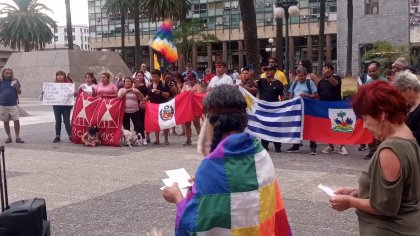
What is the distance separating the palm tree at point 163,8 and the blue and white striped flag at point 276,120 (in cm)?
4035

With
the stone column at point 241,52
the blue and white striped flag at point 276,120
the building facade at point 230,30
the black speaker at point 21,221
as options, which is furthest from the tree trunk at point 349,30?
the black speaker at point 21,221

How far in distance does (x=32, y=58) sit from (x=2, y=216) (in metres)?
27.4

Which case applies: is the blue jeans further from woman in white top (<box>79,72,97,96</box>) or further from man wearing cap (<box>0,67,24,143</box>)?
man wearing cap (<box>0,67,24,143</box>)

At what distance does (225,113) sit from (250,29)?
44.4 ft

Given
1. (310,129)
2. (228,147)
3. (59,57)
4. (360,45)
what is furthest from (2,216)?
(360,45)

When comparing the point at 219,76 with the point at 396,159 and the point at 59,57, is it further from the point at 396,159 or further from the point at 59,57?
the point at 59,57

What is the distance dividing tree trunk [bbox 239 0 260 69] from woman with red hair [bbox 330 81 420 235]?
1332 cm

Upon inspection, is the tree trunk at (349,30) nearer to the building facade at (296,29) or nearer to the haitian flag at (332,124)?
the building facade at (296,29)

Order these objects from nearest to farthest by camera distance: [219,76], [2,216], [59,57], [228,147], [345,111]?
[228,147] → [2,216] → [345,111] → [219,76] → [59,57]

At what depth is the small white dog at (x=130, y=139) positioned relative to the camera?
11.9 m

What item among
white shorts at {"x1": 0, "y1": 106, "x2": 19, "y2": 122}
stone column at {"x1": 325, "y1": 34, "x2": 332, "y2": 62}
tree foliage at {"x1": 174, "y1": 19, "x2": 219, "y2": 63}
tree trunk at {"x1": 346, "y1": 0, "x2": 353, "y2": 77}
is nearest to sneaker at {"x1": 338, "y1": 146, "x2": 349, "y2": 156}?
white shorts at {"x1": 0, "y1": 106, "x2": 19, "y2": 122}

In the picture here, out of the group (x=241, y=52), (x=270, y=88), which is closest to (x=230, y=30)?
(x=241, y=52)

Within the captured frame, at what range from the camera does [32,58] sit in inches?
1168

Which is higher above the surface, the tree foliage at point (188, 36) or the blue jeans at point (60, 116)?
the tree foliage at point (188, 36)
